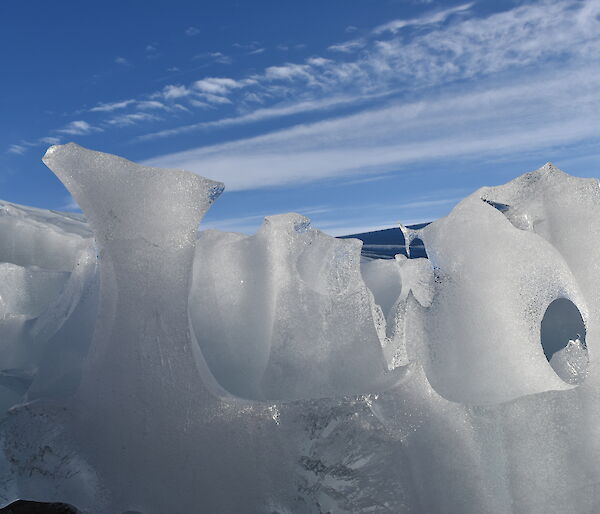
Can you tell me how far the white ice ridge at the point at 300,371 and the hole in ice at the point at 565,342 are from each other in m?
0.01

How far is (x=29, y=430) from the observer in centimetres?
130

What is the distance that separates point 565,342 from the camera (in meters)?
1.80

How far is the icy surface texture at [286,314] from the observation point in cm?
140

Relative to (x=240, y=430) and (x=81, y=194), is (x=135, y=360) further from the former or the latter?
(x=81, y=194)

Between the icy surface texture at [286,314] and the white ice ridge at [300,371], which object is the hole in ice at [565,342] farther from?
the icy surface texture at [286,314]

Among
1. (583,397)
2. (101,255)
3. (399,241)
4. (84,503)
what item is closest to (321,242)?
(101,255)

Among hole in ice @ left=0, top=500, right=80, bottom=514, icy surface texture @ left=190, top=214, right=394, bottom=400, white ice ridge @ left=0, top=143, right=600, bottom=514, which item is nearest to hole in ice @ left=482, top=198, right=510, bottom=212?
white ice ridge @ left=0, top=143, right=600, bottom=514

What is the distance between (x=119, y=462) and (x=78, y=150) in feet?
2.05

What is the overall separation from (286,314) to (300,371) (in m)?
0.15

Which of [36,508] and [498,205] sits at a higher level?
[498,205]

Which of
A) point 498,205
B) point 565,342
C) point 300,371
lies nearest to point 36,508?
point 300,371

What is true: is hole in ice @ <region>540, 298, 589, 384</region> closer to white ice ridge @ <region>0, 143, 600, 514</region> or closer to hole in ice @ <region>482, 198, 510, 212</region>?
white ice ridge @ <region>0, 143, 600, 514</region>

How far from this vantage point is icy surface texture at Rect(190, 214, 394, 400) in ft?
4.59

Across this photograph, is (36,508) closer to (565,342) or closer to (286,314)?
(286,314)
